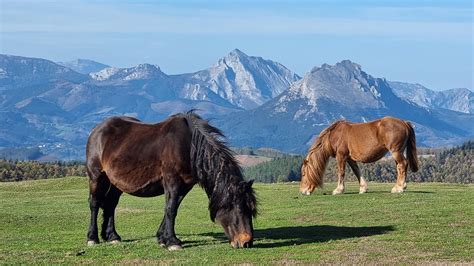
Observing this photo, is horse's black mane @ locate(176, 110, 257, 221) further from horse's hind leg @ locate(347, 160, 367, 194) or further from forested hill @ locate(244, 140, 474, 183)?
forested hill @ locate(244, 140, 474, 183)

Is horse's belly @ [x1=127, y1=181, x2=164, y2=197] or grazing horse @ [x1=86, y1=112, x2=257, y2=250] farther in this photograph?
horse's belly @ [x1=127, y1=181, x2=164, y2=197]

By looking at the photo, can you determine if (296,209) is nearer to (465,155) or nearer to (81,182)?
(81,182)

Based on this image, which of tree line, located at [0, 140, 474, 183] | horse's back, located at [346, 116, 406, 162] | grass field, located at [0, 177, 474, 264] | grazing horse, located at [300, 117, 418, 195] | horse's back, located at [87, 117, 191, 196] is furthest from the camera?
tree line, located at [0, 140, 474, 183]

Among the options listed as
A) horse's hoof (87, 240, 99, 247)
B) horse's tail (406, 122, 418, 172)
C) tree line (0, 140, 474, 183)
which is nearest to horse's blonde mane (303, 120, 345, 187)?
horse's tail (406, 122, 418, 172)

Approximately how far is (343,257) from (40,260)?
20.4 feet

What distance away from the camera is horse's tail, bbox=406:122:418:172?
90.0ft

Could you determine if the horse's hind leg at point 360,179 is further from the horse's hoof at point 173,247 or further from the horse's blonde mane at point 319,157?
the horse's hoof at point 173,247

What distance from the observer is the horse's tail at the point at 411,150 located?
2742 centimetres

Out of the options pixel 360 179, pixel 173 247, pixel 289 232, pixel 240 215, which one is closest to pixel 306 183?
pixel 360 179

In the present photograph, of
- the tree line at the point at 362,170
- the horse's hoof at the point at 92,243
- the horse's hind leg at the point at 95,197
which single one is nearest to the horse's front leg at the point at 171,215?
the horse's hoof at the point at 92,243

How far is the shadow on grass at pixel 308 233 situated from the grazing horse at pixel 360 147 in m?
7.76

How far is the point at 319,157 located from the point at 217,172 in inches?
511

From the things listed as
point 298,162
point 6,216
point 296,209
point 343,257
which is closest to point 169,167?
point 343,257

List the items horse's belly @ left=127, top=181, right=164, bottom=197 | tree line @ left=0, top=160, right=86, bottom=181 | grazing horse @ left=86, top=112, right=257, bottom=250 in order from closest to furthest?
grazing horse @ left=86, top=112, right=257, bottom=250
horse's belly @ left=127, top=181, right=164, bottom=197
tree line @ left=0, top=160, right=86, bottom=181
